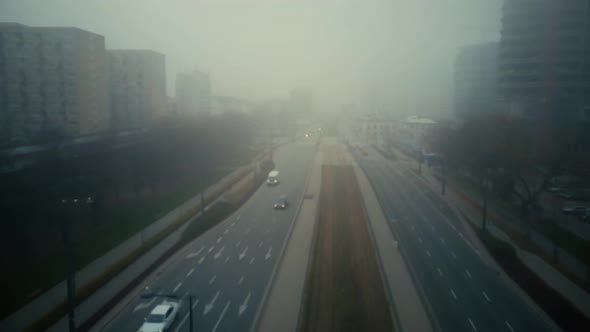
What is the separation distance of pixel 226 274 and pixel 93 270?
6.01 feet

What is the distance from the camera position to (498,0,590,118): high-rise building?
16875 millimetres

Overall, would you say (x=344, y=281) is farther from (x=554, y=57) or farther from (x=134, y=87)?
(x=134, y=87)

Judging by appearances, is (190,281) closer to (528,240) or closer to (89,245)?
(89,245)

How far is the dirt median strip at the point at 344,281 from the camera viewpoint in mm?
4938

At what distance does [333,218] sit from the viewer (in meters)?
9.61

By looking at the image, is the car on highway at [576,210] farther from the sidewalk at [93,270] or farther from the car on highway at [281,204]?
the sidewalk at [93,270]

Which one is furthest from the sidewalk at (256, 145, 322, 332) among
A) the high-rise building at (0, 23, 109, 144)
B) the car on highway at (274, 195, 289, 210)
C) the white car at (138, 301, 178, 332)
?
the high-rise building at (0, 23, 109, 144)

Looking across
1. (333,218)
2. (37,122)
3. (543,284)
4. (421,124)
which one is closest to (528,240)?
(543,284)

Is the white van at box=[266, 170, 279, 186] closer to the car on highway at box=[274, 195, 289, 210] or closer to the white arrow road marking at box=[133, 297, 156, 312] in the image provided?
the car on highway at box=[274, 195, 289, 210]

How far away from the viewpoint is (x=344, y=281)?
6090 mm

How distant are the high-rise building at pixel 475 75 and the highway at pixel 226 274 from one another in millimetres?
19602

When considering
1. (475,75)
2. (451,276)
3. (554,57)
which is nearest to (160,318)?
(451,276)

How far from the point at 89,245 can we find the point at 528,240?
7.24 metres

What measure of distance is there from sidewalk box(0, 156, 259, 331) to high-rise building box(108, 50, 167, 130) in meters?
8.39
